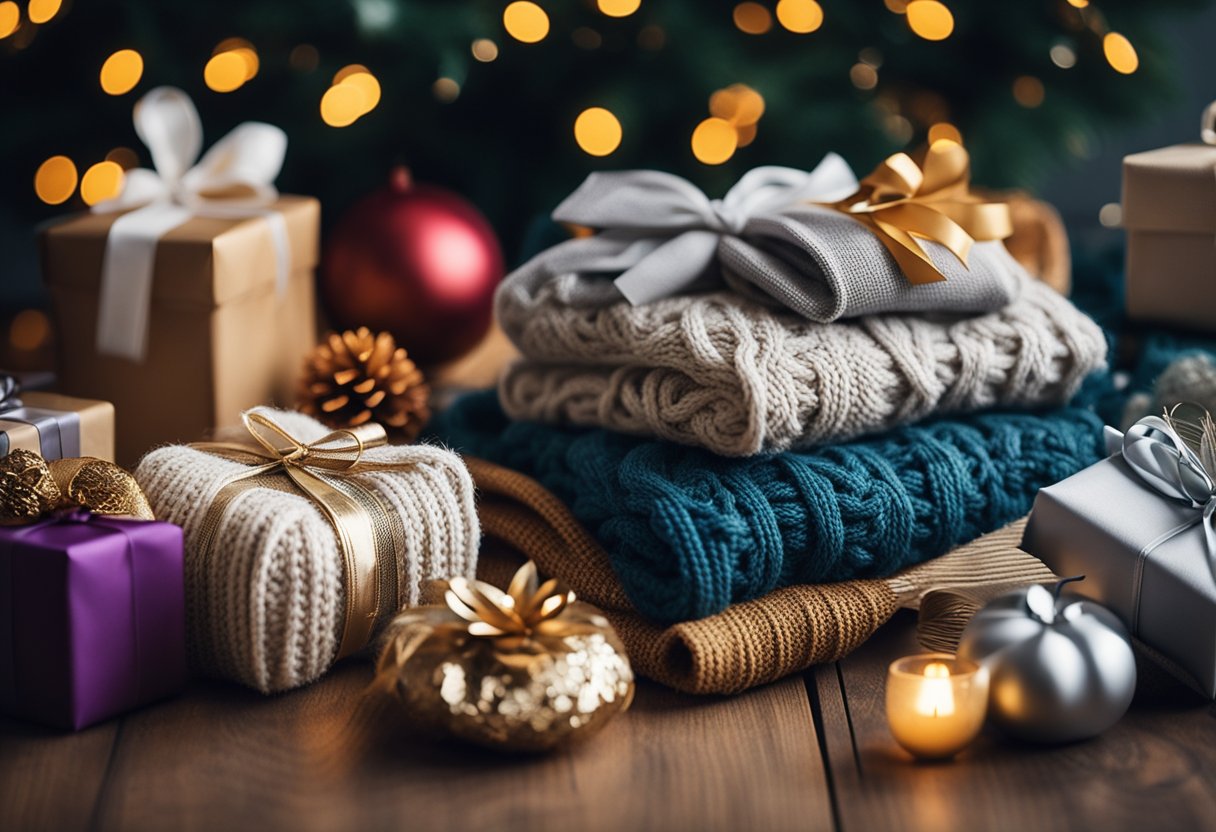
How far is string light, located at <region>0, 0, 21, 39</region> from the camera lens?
1.32 metres

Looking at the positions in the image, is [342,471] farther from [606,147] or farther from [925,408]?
[606,147]

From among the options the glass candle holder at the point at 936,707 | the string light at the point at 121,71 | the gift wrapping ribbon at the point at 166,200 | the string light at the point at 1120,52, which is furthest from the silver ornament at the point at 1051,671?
the string light at the point at 121,71

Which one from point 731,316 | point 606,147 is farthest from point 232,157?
point 731,316

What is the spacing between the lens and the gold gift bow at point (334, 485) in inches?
29.8

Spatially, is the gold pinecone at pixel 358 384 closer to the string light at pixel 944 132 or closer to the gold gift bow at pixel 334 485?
the gold gift bow at pixel 334 485

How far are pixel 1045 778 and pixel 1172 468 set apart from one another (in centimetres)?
22

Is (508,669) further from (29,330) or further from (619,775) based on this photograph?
(29,330)

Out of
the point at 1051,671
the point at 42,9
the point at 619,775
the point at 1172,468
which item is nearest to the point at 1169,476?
the point at 1172,468

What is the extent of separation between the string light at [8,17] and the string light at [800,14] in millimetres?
844

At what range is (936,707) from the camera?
26.4 inches

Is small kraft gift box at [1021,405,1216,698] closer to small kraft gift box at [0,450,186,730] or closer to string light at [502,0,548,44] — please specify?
small kraft gift box at [0,450,186,730]

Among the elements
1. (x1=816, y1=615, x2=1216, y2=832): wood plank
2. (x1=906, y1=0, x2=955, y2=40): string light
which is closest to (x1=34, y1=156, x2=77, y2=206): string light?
(x1=906, y1=0, x2=955, y2=40): string light

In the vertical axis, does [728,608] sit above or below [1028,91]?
below

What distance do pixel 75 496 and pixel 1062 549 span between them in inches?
23.8
